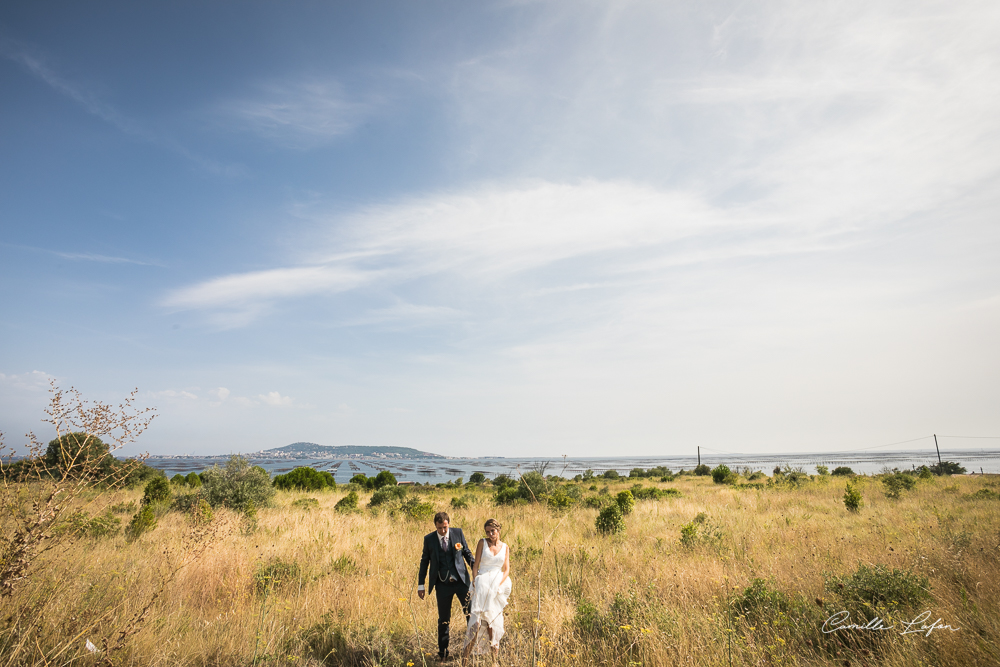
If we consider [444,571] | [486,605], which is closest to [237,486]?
[444,571]

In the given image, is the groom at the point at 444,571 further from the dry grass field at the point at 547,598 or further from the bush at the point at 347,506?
the bush at the point at 347,506

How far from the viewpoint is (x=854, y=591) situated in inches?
236

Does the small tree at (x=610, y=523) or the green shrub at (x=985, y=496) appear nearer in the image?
the small tree at (x=610, y=523)

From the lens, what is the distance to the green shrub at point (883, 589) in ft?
18.7

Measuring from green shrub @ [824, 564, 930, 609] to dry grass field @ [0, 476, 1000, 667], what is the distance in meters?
0.05

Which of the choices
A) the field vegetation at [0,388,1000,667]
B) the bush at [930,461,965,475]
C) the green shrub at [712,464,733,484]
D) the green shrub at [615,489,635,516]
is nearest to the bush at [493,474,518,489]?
the green shrub at [615,489,635,516]

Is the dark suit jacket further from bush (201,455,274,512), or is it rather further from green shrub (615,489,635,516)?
bush (201,455,274,512)

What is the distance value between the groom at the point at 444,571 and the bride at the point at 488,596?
30 cm

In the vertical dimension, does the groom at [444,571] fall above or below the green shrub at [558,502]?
above

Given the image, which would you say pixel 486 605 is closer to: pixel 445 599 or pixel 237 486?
pixel 445 599

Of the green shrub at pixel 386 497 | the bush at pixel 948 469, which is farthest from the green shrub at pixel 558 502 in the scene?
the bush at pixel 948 469

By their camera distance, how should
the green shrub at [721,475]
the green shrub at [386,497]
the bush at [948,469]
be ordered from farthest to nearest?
the bush at [948,469]
the green shrub at [721,475]
the green shrub at [386,497]
